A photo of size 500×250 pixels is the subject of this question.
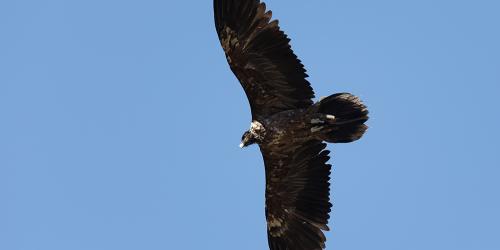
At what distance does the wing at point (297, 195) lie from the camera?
42.7ft

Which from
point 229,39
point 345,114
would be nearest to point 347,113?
point 345,114

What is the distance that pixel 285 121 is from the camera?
12594mm

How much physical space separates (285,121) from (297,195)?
4.60ft

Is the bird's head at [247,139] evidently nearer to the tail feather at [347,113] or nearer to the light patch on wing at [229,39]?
the tail feather at [347,113]

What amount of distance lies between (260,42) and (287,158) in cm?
206

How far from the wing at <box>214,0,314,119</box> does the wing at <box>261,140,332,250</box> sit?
826 millimetres

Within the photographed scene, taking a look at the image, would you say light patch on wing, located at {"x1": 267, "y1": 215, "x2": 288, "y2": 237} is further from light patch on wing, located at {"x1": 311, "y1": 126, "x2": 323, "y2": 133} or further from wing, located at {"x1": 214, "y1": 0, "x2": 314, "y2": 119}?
wing, located at {"x1": 214, "y1": 0, "x2": 314, "y2": 119}

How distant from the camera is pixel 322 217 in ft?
42.7

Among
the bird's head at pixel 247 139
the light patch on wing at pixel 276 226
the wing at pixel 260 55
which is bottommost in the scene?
the light patch on wing at pixel 276 226

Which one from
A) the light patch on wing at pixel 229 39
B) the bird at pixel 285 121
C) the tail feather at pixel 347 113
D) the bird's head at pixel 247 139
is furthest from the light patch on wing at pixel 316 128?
the light patch on wing at pixel 229 39

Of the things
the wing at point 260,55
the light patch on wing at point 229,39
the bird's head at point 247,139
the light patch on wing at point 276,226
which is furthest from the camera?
the light patch on wing at point 276,226

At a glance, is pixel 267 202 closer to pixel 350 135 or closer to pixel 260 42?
pixel 350 135

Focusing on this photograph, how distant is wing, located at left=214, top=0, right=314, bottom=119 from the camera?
12.0 m

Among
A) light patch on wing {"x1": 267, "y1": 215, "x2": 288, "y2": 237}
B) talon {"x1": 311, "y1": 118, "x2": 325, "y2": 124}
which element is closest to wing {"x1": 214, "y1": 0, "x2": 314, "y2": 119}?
talon {"x1": 311, "y1": 118, "x2": 325, "y2": 124}
